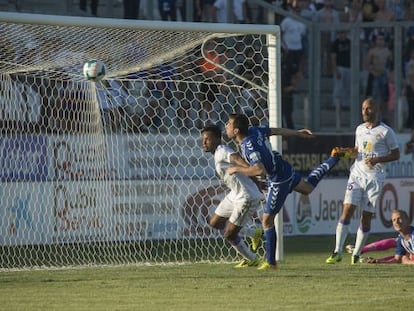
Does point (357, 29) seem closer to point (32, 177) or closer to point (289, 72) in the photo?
Answer: point (289, 72)

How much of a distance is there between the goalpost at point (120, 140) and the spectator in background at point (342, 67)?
9.57ft

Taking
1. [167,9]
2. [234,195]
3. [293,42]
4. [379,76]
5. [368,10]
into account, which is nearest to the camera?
[234,195]

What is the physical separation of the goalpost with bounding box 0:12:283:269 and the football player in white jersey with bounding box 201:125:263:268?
95 centimetres

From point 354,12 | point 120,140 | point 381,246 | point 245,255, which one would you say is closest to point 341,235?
point 381,246

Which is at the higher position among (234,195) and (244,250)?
(234,195)

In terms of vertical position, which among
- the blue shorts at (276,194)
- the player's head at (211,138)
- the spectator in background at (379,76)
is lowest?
the blue shorts at (276,194)

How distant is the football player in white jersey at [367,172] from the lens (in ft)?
44.9

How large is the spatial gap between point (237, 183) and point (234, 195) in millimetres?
175

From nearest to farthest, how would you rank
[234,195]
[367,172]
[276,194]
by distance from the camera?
[276,194] → [234,195] → [367,172]

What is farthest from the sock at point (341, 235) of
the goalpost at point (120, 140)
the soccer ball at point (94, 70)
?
→ the soccer ball at point (94, 70)

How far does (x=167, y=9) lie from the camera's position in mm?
20156

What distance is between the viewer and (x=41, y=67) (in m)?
14.2

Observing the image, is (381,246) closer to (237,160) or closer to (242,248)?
(242,248)

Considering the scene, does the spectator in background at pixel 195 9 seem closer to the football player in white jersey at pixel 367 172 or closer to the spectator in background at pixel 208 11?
the spectator in background at pixel 208 11
